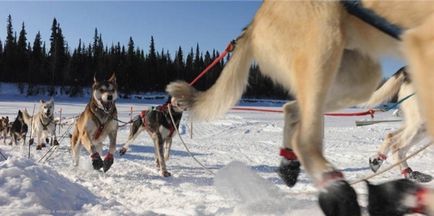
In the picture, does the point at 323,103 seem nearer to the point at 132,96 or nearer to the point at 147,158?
the point at 147,158

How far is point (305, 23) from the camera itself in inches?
102

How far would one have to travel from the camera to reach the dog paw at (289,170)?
318 cm

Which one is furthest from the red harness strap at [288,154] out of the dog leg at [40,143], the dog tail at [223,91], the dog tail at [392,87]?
the dog leg at [40,143]

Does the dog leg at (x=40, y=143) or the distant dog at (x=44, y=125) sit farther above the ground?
the distant dog at (x=44, y=125)

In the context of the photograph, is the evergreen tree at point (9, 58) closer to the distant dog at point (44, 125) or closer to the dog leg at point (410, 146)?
the distant dog at point (44, 125)

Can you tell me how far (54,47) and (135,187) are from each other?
69.5 m

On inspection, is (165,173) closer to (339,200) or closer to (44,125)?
(339,200)

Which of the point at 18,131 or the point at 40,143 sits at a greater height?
the point at 18,131

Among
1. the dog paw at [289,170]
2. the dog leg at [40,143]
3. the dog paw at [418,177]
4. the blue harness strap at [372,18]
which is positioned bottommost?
the dog leg at [40,143]

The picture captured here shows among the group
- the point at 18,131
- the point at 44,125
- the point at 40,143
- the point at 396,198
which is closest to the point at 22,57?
the point at 18,131

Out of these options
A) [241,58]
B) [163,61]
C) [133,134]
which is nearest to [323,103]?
[241,58]

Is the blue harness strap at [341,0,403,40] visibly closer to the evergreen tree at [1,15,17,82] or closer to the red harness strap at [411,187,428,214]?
the red harness strap at [411,187,428,214]

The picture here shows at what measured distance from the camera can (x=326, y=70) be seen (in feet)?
8.36

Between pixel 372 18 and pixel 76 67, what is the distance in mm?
69523
